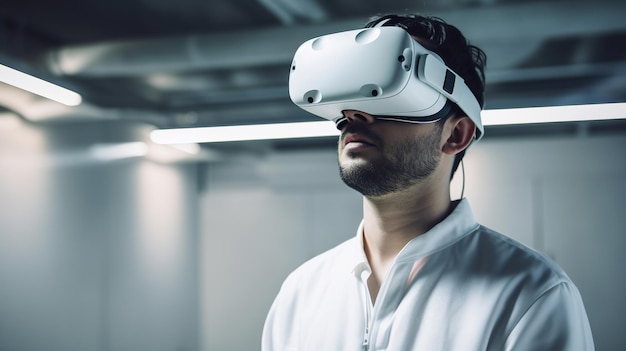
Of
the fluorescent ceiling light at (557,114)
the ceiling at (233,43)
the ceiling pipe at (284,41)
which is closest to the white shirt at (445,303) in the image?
the fluorescent ceiling light at (557,114)

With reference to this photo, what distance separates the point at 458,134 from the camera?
1.20 m

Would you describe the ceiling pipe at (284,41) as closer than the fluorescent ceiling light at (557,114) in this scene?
No

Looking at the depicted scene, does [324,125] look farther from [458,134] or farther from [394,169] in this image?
[394,169]

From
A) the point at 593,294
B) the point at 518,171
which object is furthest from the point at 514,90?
the point at 593,294

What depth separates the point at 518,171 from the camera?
4672mm

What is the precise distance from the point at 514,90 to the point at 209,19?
8.83 ft

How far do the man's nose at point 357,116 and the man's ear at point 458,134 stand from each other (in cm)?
18

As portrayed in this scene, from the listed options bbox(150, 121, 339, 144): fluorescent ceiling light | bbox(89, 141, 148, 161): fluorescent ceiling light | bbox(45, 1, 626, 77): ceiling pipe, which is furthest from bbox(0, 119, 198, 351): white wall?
bbox(150, 121, 339, 144): fluorescent ceiling light

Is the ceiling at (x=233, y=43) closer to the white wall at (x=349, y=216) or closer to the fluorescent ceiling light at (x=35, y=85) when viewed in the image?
the fluorescent ceiling light at (x=35, y=85)

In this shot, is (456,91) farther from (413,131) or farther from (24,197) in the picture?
(24,197)

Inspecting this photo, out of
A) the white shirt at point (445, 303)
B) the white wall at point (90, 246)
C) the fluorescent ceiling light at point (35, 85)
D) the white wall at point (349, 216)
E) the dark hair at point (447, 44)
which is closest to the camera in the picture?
the white shirt at point (445, 303)

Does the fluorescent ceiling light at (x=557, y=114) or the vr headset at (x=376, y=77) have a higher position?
the fluorescent ceiling light at (x=557, y=114)

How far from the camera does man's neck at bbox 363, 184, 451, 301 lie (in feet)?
3.85

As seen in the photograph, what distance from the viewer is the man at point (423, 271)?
3.28 ft
